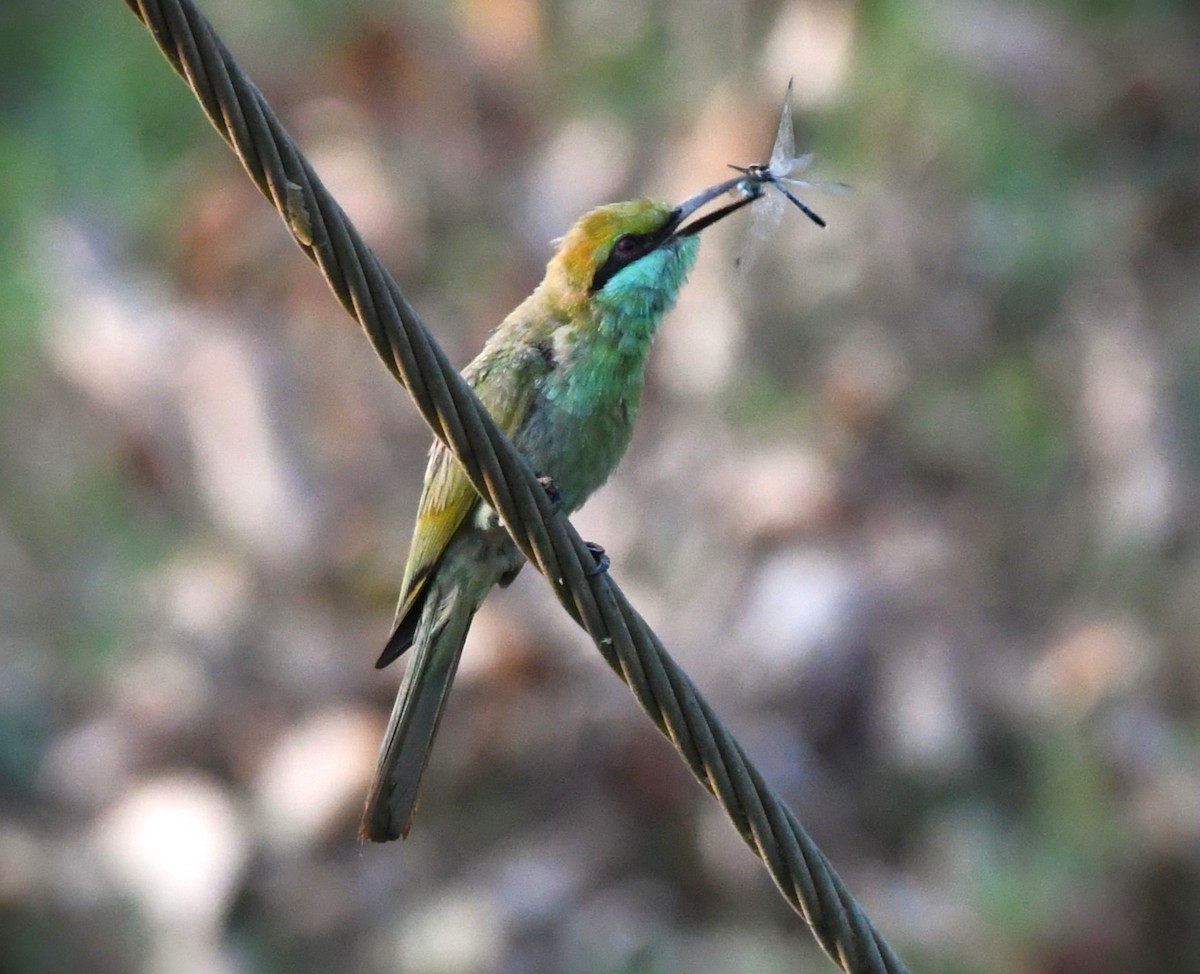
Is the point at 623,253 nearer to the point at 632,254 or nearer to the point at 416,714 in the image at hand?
the point at 632,254

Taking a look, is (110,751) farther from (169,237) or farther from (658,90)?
(658,90)

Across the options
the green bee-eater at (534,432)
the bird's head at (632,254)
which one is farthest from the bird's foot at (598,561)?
the bird's head at (632,254)

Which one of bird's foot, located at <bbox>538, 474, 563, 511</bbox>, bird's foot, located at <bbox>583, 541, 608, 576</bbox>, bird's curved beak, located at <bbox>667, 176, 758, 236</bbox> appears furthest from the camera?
bird's curved beak, located at <bbox>667, 176, 758, 236</bbox>

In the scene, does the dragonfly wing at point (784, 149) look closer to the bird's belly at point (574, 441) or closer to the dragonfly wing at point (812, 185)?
the dragonfly wing at point (812, 185)

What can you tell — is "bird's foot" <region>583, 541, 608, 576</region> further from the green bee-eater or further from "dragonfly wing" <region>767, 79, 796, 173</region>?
"dragonfly wing" <region>767, 79, 796, 173</region>

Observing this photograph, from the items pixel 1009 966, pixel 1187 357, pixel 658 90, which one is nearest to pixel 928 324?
pixel 1187 357

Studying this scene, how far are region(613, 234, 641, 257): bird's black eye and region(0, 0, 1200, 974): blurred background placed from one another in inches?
89.6

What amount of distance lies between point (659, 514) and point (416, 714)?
11.3 feet

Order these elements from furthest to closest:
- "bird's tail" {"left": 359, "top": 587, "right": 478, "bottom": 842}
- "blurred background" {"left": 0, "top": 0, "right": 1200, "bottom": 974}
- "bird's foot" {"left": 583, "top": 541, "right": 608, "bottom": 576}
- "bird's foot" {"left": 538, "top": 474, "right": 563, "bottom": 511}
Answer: "blurred background" {"left": 0, "top": 0, "right": 1200, "bottom": 974} → "bird's foot" {"left": 538, "top": 474, "right": 563, "bottom": 511} → "bird's tail" {"left": 359, "top": 587, "right": 478, "bottom": 842} → "bird's foot" {"left": 583, "top": 541, "right": 608, "bottom": 576}

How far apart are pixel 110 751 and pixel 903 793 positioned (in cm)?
274

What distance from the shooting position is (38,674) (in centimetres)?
748

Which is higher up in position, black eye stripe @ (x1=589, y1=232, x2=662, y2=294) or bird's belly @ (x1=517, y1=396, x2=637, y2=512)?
black eye stripe @ (x1=589, y1=232, x2=662, y2=294)

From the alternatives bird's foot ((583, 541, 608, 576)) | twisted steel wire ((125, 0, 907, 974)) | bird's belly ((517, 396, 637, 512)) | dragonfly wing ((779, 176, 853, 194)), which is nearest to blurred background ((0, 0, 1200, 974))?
bird's belly ((517, 396, 637, 512))

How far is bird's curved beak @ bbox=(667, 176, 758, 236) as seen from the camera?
347cm
